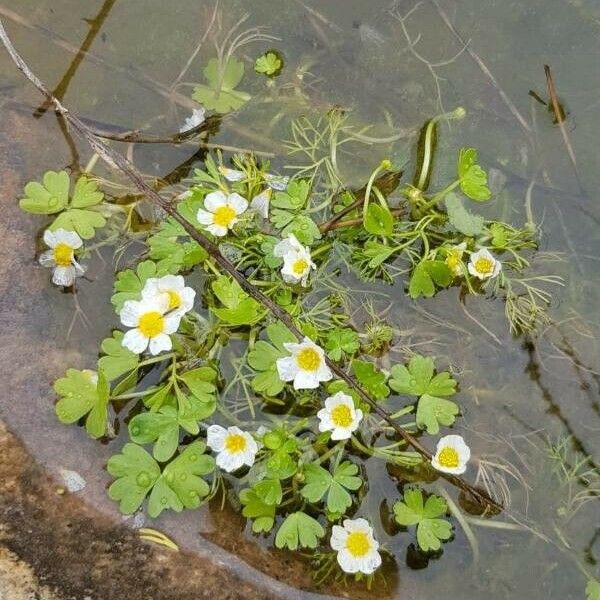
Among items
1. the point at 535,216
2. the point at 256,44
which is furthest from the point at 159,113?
the point at 535,216

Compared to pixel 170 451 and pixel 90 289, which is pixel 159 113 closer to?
pixel 90 289

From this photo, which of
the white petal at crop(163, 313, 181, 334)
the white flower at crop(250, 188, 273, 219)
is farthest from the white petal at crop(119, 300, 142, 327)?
the white flower at crop(250, 188, 273, 219)

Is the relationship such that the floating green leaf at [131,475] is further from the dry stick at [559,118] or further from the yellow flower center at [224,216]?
the dry stick at [559,118]

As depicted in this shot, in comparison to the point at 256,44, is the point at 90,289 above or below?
below

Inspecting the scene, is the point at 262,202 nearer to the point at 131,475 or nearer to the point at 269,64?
the point at 269,64

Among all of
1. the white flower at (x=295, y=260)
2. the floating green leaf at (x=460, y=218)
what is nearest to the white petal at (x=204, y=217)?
the white flower at (x=295, y=260)

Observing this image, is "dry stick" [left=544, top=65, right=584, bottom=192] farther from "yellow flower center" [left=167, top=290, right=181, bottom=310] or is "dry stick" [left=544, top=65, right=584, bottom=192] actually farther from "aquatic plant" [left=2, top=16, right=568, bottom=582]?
"yellow flower center" [left=167, top=290, right=181, bottom=310]
